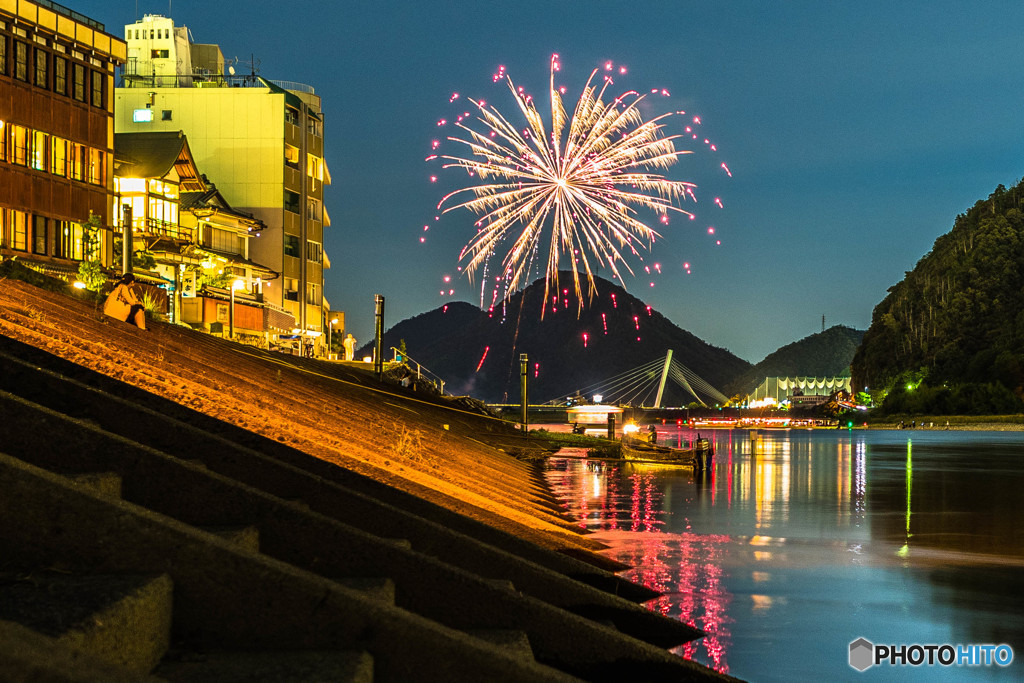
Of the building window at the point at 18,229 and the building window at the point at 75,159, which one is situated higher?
the building window at the point at 75,159

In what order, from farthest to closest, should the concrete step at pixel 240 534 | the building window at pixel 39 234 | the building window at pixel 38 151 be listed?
the building window at pixel 38 151, the building window at pixel 39 234, the concrete step at pixel 240 534

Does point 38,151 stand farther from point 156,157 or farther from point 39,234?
point 156,157

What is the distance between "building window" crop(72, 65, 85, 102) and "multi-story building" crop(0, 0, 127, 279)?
47mm

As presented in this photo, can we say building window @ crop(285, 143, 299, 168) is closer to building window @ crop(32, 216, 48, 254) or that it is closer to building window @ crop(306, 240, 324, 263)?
building window @ crop(306, 240, 324, 263)

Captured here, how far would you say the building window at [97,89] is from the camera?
153 feet

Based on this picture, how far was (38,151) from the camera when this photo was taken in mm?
42781

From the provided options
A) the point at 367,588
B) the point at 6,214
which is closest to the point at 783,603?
the point at 367,588

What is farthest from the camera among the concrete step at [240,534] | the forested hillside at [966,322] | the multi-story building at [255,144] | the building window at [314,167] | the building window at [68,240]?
the forested hillside at [966,322]

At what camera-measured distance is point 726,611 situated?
13492 millimetres

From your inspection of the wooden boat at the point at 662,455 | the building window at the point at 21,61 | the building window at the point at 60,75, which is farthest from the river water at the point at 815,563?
the building window at the point at 21,61

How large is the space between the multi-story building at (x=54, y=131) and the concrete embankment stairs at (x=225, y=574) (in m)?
33.8

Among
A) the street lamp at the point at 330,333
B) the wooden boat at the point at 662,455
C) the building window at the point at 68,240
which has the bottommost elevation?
the wooden boat at the point at 662,455

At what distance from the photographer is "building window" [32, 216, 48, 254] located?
42031mm

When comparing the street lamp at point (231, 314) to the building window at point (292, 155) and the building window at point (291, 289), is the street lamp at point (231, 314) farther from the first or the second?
the building window at point (292, 155)
